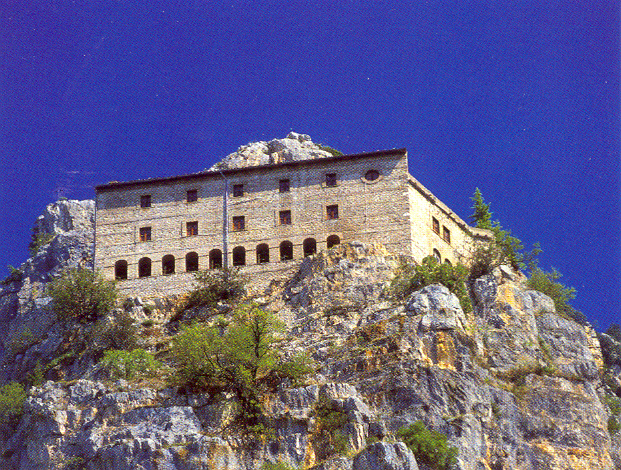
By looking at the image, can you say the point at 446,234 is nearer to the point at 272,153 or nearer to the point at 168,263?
the point at 168,263

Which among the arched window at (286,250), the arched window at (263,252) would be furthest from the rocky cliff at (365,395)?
the arched window at (263,252)

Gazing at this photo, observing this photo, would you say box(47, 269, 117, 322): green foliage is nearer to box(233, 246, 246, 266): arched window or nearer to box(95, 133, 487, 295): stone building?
box(95, 133, 487, 295): stone building

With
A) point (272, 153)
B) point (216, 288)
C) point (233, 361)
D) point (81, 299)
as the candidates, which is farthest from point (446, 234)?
point (81, 299)

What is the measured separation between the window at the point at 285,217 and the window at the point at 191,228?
549 centimetres

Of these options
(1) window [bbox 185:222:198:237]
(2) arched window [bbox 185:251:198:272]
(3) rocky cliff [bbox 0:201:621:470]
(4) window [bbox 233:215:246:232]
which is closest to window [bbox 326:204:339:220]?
(3) rocky cliff [bbox 0:201:621:470]

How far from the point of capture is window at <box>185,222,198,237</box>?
63.4 metres

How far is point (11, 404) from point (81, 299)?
8120 mm

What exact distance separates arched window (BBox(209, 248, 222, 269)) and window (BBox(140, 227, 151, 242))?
4.30m

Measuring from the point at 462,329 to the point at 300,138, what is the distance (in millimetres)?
37234

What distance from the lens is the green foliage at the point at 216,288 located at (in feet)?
193

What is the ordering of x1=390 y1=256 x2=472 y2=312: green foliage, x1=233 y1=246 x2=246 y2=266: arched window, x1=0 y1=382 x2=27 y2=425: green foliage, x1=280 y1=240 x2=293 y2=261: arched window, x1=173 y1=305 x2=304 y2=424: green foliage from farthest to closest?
x1=233 y1=246 x2=246 y2=266: arched window, x1=280 y1=240 x2=293 y2=261: arched window, x1=390 y1=256 x2=472 y2=312: green foliage, x1=0 y1=382 x2=27 y2=425: green foliage, x1=173 y1=305 x2=304 y2=424: green foliage

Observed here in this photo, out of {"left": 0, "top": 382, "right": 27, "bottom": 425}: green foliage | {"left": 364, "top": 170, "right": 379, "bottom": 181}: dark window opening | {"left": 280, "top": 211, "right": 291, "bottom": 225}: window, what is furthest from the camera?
{"left": 364, "top": 170, "right": 379, "bottom": 181}: dark window opening

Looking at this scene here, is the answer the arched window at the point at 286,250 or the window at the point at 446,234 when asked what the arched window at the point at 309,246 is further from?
the window at the point at 446,234

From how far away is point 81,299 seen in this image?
194 ft
